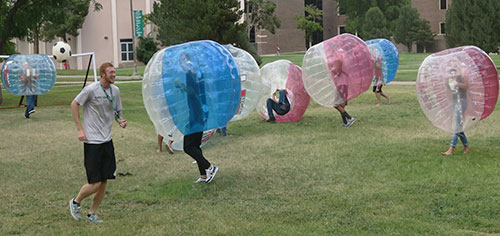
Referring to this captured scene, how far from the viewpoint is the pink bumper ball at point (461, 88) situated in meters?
9.34

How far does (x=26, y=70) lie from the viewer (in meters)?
17.6

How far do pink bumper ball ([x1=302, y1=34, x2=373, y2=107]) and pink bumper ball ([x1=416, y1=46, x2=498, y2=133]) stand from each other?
141 inches

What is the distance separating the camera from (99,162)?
269 inches

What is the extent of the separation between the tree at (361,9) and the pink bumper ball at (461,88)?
66836 mm

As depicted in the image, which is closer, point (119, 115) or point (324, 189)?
point (119, 115)

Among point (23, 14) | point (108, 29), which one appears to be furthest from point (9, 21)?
point (108, 29)

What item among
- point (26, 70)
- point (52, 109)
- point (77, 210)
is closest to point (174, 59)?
point (77, 210)

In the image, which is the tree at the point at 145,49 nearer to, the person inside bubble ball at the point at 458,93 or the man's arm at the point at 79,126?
the person inside bubble ball at the point at 458,93

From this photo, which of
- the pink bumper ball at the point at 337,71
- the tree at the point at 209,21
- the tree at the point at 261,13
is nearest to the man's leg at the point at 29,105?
the pink bumper ball at the point at 337,71

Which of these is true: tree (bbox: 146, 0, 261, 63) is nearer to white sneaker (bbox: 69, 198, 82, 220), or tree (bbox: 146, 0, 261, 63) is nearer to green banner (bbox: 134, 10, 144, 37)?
green banner (bbox: 134, 10, 144, 37)

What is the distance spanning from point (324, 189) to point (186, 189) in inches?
72.0

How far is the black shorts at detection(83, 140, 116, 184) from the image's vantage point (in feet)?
22.2

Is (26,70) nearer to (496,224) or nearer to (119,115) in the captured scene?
(119,115)

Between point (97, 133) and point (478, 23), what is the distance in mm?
27899
